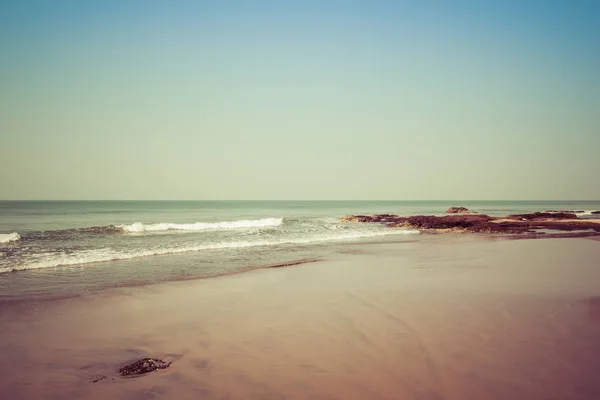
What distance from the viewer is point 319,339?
6.19m

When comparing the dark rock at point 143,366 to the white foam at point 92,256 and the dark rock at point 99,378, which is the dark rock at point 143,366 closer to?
the dark rock at point 99,378

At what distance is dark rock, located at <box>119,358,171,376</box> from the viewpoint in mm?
5008

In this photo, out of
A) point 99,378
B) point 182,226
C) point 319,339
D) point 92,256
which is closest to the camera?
point 99,378

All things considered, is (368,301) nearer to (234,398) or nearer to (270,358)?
(270,358)

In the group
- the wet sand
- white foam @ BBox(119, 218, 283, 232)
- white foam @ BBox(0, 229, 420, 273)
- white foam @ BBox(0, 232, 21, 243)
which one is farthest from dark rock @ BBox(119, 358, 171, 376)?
white foam @ BBox(119, 218, 283, 232)

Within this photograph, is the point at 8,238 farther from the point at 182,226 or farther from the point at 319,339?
the point at 319,339

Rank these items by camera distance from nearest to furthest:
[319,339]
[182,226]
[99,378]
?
[99,378] → [319,339] → [182,226]

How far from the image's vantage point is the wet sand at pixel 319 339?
4.57m

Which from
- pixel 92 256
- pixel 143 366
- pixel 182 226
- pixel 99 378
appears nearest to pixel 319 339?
pixel 143 366

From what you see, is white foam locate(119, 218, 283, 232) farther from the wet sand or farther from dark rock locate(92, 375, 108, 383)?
dark rock locate(92, 375, 108, 383)

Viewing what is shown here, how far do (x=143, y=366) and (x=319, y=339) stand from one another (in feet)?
8.75

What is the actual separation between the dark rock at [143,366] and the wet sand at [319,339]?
0.15 m

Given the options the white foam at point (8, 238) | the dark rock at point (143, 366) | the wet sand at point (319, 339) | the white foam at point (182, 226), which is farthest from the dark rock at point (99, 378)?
the white foam at point (182, 226)

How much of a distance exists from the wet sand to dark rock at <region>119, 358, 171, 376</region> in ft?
0.48
